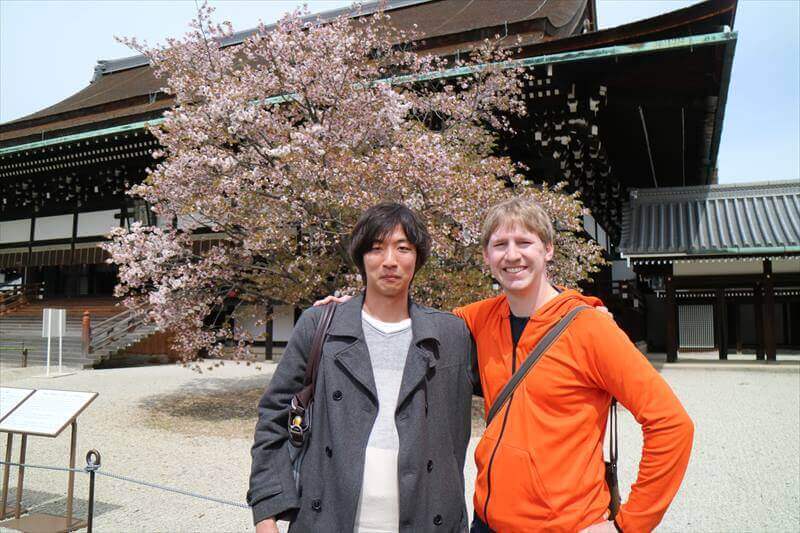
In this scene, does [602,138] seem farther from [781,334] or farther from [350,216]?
[781,334]

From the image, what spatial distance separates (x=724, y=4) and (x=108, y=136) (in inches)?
445

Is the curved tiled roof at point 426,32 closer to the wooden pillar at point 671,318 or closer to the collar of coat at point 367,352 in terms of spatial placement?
the wooden pillar at point 671,318

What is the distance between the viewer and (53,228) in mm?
15047

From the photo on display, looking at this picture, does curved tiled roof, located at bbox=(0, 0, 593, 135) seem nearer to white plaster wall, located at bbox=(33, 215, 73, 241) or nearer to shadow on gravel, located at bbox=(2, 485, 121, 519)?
white plaster wall, located at bbox=(33, 215, 73, 241)

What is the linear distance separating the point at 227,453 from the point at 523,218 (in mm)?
4909

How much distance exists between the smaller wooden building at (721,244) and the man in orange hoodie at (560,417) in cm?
1048

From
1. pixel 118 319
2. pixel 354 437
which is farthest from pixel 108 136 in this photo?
pixel 354 437

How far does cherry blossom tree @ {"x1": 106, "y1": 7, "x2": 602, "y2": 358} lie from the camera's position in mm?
6129

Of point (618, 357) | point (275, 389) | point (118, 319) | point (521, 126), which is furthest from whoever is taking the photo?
point (118, 319)

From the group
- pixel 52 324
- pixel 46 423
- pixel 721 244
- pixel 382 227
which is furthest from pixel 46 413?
pixel 721 244

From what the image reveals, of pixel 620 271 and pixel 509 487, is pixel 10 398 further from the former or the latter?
pixel 620 271

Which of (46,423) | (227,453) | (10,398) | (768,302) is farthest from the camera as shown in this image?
(768,302)

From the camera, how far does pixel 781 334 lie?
726 inches

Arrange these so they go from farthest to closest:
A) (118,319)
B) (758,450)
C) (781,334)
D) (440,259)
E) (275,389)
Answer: (781,334), (118,319), (440,259), (758,450), (275,389)
